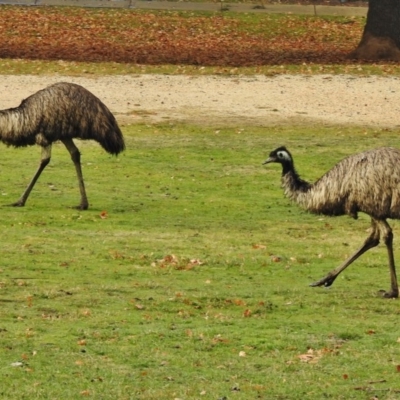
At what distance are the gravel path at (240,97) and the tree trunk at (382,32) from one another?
2.25 metres

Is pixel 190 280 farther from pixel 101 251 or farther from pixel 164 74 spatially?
pixel 164 74

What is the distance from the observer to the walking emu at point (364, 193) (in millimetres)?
13406

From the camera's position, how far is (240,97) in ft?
86.2

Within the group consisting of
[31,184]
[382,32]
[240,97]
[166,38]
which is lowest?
[240,97]

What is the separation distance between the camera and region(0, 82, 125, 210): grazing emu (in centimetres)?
1781

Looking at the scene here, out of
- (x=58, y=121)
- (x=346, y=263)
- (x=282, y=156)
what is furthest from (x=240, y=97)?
(x=346, y=263)

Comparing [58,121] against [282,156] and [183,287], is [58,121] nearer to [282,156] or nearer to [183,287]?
[282,156]

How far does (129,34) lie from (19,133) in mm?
15452

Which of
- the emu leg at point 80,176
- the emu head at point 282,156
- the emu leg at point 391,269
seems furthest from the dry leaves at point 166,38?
the emu leg at point 391,269

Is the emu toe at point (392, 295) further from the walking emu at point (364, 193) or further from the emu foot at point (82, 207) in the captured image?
the emu foot at point (82, 207)

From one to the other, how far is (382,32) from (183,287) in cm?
1738

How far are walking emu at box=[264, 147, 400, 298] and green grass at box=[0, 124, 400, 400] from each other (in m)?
0.53

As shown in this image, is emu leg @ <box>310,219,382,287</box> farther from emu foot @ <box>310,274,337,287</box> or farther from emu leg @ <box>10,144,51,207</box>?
emu leg @ <box>10,144,51,207</box>

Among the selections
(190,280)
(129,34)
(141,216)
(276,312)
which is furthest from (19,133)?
(129,34)
